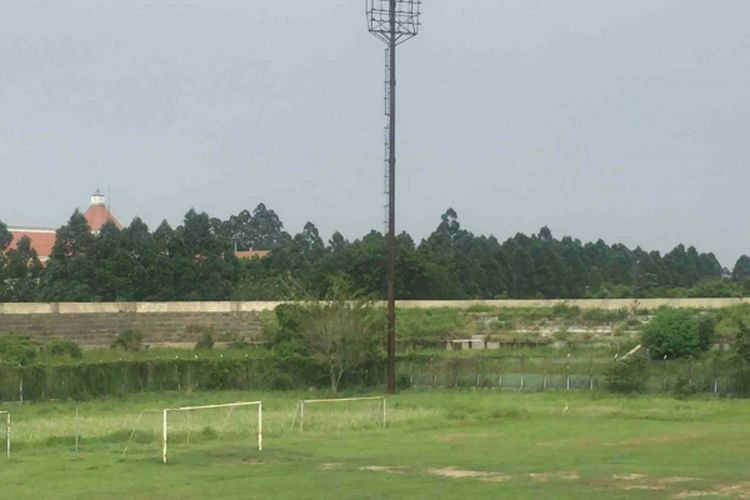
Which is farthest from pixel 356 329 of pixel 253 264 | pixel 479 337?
pixel 253 264

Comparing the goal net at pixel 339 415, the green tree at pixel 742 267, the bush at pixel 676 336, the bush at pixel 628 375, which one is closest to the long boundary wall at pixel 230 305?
the bush at pixel 676 336

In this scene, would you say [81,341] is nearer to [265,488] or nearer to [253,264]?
[253,264]

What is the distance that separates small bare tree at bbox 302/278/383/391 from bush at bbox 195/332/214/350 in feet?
42.9

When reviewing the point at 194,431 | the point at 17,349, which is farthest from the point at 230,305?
the point at 194,431

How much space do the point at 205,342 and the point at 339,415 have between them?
31880 mm

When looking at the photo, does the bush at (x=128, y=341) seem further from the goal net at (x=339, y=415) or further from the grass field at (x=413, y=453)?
the goal net at (x=339, y=415)

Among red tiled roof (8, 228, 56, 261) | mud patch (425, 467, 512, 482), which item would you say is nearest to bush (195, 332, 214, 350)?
mud patch (425, 467, 512, 482)

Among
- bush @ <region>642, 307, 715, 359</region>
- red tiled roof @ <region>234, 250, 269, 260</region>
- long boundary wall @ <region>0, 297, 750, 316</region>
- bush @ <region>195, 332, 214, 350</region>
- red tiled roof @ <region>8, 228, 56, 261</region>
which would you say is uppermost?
red tiled roof @ <region>8, 228, 56, 261</region>

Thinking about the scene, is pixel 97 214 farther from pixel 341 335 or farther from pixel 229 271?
pixel 341 335

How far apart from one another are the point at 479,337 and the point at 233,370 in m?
24.5

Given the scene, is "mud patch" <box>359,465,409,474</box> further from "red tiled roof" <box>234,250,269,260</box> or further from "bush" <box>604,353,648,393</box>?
"red tiled roof" <box>234,250,269,260</box>

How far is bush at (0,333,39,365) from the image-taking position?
58.4 metres

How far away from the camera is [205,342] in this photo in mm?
75250

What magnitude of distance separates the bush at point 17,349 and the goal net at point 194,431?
49.4 ft
